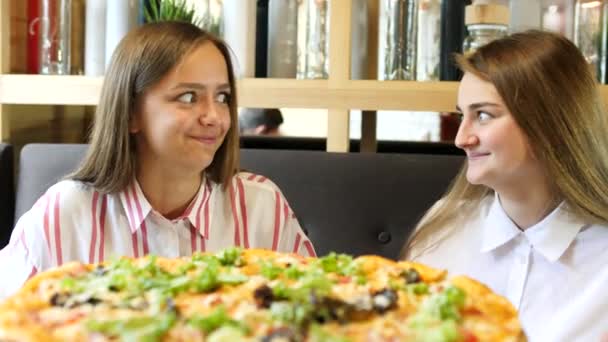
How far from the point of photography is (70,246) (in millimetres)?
1882

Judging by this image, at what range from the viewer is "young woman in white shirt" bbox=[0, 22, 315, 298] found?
6.05 feet

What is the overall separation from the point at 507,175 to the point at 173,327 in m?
0.99

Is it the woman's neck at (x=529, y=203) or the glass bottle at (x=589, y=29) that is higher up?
the glass bottle at (x=589, y=29)

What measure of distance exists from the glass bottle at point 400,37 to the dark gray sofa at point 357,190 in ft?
0.92

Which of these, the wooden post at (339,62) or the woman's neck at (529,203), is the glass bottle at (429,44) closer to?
the wooden post at (339,62)

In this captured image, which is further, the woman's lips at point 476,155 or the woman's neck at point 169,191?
the woman's neck at point 169,191

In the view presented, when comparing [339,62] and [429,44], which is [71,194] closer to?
[339,62]

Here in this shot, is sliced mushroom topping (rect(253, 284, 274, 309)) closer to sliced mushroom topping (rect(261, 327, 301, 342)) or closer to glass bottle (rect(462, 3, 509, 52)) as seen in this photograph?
sliced mushroom topping (rect(261, 327, 301, 342))

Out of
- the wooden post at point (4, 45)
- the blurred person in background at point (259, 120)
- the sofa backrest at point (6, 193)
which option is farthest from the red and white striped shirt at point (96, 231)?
the blurred person in background at point (259, 120)

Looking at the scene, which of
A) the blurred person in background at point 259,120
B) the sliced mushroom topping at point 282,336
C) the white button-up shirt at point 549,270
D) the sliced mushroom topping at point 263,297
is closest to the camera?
the sliced mushroom topping at point 282,336

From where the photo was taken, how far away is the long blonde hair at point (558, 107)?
5.93 ft

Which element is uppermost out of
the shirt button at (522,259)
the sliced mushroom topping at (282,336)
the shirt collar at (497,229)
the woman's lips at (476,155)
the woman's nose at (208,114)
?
the woman's nose at (208,114)

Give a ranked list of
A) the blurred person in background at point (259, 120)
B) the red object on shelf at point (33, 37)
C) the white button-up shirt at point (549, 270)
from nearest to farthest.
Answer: the white button-up shirt at point (549, 270)
the red object on shelf at point (33, 37)
the blurred person in background at point (259, 120)

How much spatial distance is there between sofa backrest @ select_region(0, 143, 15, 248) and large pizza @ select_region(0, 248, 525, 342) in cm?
121
